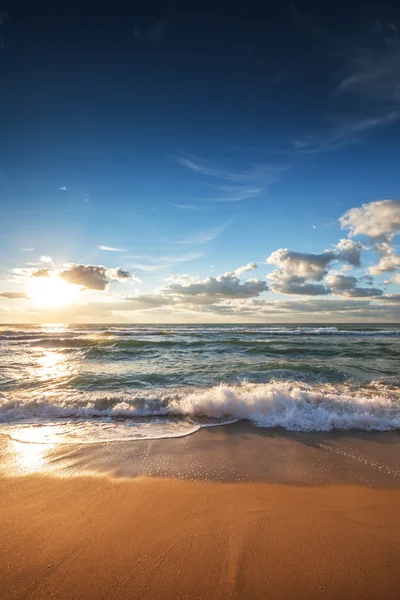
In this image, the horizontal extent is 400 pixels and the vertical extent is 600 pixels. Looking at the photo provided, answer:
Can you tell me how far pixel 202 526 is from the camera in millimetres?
2824

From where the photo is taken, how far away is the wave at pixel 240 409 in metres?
5.71

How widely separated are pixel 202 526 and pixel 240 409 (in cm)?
365

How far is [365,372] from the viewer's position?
10.8 metres

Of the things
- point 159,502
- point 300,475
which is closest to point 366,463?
point 300,475

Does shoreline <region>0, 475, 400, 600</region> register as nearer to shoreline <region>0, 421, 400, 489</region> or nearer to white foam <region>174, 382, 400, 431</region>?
shoreline <region>0, 421, 400, 489</region>

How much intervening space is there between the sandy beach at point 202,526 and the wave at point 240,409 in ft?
4.05

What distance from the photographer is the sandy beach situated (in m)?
2.22

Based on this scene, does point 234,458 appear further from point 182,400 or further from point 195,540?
Result: point 182,400

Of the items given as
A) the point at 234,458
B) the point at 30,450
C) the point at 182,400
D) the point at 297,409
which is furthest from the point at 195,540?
the point at 182,400

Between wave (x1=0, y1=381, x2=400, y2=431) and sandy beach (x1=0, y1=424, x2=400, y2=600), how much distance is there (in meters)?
1.24

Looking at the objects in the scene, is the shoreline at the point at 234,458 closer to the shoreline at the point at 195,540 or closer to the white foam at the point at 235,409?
the shoreline at the point at 195,540

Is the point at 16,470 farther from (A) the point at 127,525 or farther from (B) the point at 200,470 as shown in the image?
(B) the point at 200,470

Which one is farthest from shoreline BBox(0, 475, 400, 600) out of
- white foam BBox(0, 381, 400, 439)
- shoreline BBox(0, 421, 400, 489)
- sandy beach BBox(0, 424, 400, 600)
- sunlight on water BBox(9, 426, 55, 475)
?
white foam BBox(0, 381, 400, 439)

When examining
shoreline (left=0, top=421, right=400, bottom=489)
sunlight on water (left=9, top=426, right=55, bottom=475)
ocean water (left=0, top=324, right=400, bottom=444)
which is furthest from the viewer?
ocean water (left=0, top=324, right=400, bottom=444)
